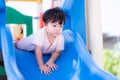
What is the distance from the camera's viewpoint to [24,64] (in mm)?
1246

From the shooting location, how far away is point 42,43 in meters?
1.24

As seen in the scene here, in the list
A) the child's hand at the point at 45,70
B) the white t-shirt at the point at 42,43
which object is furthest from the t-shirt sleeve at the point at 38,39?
the child's hand at the point at 45,70

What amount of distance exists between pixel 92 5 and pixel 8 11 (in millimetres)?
465

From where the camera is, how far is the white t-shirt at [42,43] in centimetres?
124

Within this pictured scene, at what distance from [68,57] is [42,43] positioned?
5.7 inches

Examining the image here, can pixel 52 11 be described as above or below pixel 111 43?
above

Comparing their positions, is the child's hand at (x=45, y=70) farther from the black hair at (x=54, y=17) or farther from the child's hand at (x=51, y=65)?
the black hair at (x=54, y=17)

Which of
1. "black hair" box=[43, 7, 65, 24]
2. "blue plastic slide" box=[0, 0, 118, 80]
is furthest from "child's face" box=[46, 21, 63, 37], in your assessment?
"blue plastic slide" box=[0, 0, 118, 80]

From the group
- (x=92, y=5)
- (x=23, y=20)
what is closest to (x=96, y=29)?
(x=92, y=5)

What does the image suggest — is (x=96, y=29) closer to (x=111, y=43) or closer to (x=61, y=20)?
(x=61, y=20)

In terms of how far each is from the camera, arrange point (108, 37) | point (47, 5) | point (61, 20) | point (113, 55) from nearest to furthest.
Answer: point (61, 20) < point (47, 5) < point (113, 55) < point (108, 37)

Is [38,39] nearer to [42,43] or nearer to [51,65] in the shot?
[42,43]

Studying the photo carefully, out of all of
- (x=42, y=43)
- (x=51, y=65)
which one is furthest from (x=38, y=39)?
(x=51, y=65)

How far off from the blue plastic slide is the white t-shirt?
33mm
